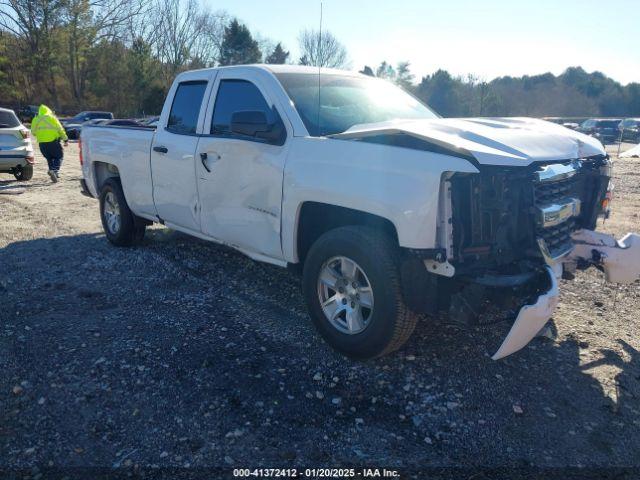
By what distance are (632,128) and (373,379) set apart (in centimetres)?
3567

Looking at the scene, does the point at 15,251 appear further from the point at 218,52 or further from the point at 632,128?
the point at 218,52

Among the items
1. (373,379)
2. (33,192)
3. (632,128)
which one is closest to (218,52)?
(632,128)

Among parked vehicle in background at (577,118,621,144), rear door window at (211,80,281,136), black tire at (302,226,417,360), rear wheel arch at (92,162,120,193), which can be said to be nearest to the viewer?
black tire at (302,226,417,360)

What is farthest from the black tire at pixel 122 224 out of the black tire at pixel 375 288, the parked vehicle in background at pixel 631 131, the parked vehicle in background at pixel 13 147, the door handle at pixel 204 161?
the parked vehicle in background at pixel 631 131

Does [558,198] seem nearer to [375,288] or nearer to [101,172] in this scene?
[375,288]

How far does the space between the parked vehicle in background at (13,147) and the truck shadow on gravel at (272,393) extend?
8.40 m

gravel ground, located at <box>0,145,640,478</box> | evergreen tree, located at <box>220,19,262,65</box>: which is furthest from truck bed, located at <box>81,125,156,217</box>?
evergreen tree, located at <box>220,19,262,65</box>

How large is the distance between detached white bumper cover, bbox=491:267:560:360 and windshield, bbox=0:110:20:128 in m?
12.5

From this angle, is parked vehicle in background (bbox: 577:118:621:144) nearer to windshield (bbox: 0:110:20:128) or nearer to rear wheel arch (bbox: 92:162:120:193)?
windshield (bbox: 0:110:20:128)

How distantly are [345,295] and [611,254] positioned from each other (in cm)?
201

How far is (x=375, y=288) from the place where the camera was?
3.25 meters

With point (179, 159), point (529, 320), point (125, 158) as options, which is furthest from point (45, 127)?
point (529, 320)

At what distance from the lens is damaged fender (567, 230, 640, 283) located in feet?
12.4

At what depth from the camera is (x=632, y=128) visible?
106 feet
